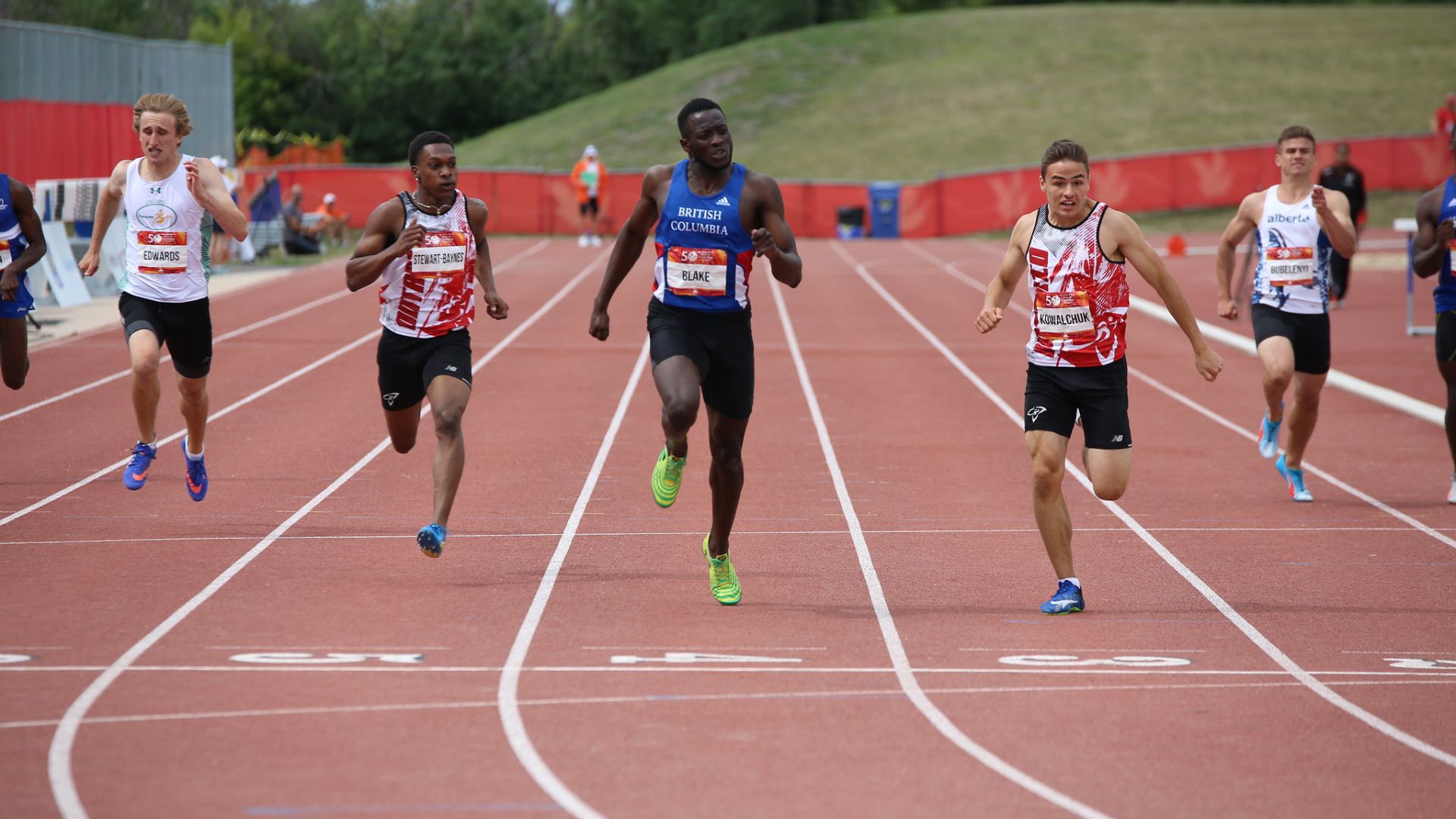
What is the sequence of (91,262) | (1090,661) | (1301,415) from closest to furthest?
(1090,661) → (91,262) → (1301,415)

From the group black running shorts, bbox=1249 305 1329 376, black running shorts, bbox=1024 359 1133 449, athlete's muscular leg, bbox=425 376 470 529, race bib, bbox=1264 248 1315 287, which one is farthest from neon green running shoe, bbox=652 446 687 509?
race bib, bbox=1264 248 1315 287

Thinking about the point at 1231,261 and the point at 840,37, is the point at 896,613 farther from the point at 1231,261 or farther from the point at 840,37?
the point at 840,37

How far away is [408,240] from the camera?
7.39 meters

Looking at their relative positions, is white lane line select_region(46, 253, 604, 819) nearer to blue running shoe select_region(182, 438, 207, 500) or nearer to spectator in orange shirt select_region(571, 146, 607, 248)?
blue running shoe select_region(182, 438, 207, 500)

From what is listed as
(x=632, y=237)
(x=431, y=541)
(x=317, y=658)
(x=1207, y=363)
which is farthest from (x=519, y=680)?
(x=1207, y=363)

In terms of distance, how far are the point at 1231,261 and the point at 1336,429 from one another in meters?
3.78

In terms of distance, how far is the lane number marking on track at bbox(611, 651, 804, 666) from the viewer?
20.6ft

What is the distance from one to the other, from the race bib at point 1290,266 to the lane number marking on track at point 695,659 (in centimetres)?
484

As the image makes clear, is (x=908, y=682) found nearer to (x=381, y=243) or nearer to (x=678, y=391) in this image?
(x=678, y=391)

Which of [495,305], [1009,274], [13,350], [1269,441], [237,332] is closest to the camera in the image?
[1009,274]

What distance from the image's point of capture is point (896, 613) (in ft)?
23.5

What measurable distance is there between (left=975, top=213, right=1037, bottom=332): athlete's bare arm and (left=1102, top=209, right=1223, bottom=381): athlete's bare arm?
13.0 inches

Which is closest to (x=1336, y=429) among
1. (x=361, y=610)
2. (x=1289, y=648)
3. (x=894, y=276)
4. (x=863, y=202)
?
(x=1289, y=648)

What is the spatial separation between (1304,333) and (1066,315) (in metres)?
3.43
